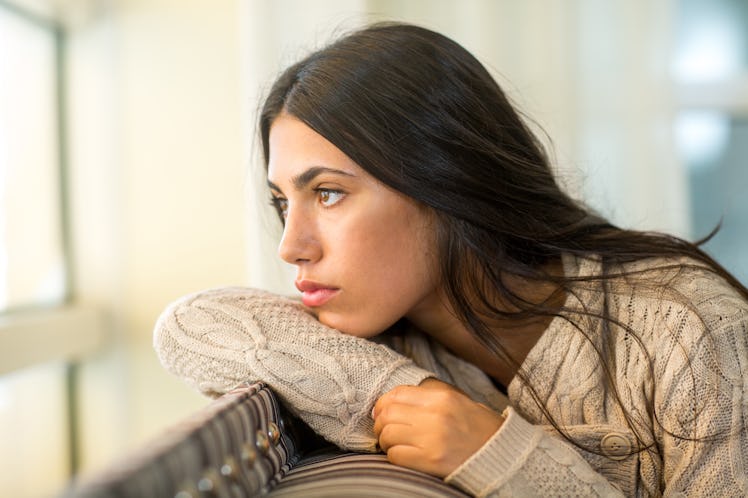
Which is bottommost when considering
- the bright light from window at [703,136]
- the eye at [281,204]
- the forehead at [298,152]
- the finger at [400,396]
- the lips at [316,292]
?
the finger at [400,396]

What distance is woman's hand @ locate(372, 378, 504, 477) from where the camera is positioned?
831 millimetres

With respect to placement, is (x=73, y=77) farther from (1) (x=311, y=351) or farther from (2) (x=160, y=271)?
(1) (x=311, y=351)

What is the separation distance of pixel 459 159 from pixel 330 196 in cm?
19

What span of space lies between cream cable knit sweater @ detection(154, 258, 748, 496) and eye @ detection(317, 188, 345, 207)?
153 mm

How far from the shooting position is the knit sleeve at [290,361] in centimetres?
91

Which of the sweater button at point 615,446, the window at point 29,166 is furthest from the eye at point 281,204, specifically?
the window at point 29,166

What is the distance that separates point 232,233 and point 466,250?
3.15ft

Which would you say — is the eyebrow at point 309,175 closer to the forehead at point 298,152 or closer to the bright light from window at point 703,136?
the forehead at point 298,152

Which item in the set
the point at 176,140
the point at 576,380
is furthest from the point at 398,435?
the point at 176,140

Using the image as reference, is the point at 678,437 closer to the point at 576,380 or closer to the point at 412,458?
the point at 576,380

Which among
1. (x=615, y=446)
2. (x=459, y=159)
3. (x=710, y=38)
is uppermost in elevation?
(x=710, y=38)

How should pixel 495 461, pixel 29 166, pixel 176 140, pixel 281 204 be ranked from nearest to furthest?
pixel 495 461 → pixel 281 204 → pixel 29 166 → pixel 176 140

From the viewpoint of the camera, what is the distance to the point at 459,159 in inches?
42.9

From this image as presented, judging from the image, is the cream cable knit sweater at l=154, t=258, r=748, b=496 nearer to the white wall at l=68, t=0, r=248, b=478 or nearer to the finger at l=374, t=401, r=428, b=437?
the finger at l=374, t=401, r=428, b=437
